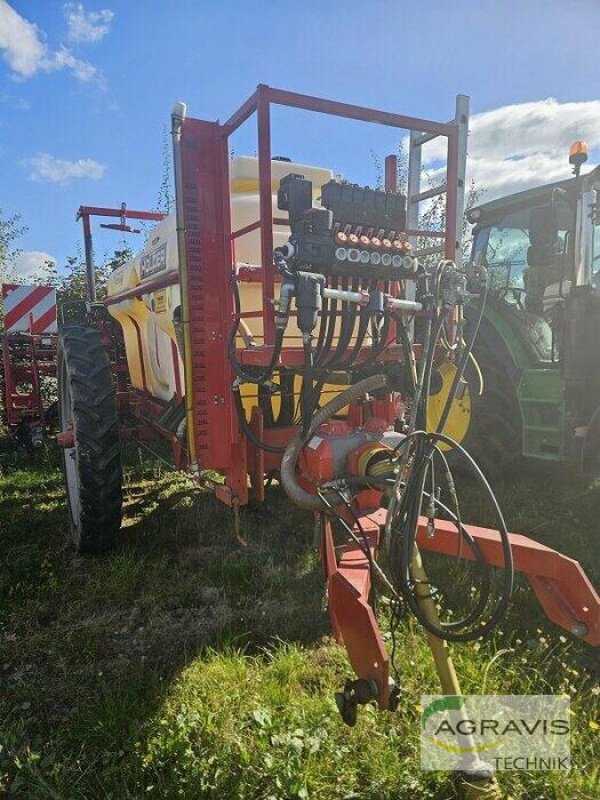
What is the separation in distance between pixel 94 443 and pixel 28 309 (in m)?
4.04

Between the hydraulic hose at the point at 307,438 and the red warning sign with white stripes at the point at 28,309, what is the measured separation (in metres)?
5.15

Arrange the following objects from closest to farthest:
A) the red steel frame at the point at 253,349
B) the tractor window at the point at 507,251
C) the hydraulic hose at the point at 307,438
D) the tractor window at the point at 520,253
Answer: the red steel frame at the point at 253,349 < the hydraulic hose at the point at 307,438 < the tractor window at the point at 520,253 < the tractor window at the point at 507,251

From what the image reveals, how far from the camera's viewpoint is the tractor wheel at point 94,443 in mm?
3076

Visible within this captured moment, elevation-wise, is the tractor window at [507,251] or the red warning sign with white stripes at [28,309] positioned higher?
the tractor window at [507,251]

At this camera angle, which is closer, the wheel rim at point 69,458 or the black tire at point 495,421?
the wheel rim at point 69,458

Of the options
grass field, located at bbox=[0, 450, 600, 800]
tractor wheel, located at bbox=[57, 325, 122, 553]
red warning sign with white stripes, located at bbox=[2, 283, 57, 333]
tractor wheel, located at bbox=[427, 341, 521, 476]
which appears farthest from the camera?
red warning sign with white stripes, located at bbox=[2, 283, 57, 333]

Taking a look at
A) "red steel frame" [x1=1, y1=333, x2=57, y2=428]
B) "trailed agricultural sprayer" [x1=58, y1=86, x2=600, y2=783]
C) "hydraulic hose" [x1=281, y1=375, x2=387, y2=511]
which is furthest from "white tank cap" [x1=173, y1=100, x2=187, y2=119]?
"red steel frame" [x1=1, y1=333, x2=57, y2=428]

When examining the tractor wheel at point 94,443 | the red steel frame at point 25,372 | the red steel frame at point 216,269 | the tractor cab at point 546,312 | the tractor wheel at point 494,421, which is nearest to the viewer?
the red steel frame at point 216,269

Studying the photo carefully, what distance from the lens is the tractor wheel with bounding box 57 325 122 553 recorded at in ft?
10.1

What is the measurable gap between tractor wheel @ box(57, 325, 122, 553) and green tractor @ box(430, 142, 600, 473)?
1.78 m

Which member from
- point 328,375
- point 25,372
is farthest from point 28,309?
point 328,375

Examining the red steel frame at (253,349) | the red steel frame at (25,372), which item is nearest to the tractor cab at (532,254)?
the red steel frame at (253,349)

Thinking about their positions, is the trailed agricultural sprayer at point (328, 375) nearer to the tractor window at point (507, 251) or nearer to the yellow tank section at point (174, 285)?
the yellow tank section at point (174, 285)

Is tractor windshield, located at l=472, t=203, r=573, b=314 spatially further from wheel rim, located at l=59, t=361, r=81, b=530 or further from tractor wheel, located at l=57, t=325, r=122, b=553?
wheel rim, located at l=59, t=361, r=81, b=530
